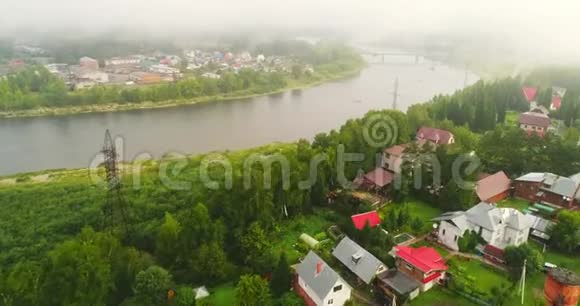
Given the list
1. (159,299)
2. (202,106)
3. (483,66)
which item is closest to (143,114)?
(202,106)

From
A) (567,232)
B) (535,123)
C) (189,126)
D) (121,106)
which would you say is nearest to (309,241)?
(567,232)

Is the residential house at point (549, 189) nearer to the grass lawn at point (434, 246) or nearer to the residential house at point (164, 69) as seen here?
the grass lawn at point (434, 246)

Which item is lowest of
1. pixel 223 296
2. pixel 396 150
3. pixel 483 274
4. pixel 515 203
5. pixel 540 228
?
pixel 223 296

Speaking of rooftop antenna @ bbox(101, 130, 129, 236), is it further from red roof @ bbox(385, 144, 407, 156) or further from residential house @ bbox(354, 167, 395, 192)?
red roof @ bbox(385, 144, 407, 156)

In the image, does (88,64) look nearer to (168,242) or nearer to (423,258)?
(168,242)

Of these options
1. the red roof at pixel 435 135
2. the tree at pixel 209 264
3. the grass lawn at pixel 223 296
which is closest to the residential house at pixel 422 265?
the grass lawn at pixel 223 296
